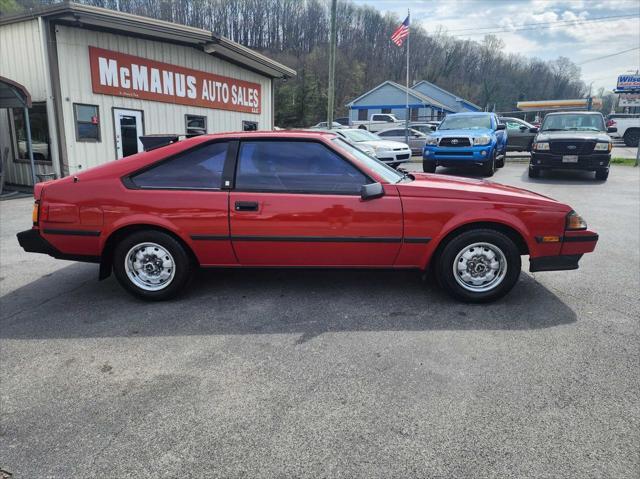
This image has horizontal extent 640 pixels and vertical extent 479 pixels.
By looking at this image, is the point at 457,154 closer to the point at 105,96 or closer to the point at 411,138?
the point at 105,96

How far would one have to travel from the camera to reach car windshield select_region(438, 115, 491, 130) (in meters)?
13.8

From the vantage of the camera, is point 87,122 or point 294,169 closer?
point 294,169

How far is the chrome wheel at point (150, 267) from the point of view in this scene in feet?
13.0

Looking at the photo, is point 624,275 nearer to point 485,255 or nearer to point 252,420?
point 485,255

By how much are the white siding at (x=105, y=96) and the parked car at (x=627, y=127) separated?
2563cm

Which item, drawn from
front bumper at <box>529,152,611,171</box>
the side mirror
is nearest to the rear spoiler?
the side mirror

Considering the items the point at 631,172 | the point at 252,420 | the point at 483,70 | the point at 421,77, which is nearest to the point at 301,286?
the point at 252,420

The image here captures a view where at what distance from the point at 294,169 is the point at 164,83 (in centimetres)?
1074

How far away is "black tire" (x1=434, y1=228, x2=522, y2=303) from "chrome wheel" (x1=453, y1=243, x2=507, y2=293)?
2 centimetres

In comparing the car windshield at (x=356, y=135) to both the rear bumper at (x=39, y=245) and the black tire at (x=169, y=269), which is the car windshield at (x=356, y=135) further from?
the rear bumper at (x=39, y=245)

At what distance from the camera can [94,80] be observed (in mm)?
11148

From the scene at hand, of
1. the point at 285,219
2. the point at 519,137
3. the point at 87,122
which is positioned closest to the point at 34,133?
the point at 87,122

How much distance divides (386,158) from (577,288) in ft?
34.1

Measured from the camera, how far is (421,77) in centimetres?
8506
